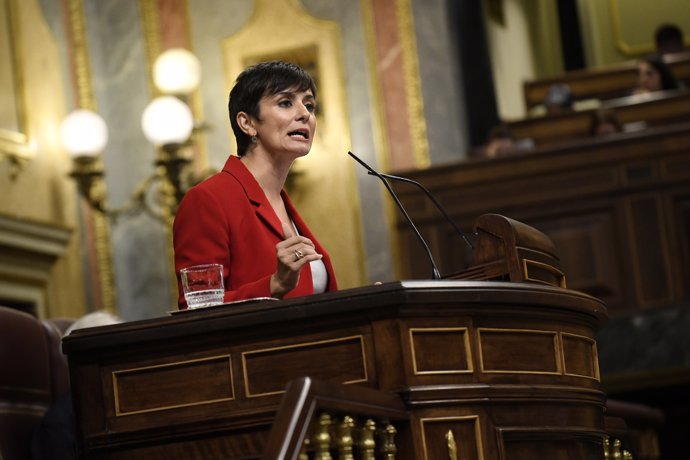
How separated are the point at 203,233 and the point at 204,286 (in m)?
0.27

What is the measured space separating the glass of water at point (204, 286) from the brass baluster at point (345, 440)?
0.50 metres

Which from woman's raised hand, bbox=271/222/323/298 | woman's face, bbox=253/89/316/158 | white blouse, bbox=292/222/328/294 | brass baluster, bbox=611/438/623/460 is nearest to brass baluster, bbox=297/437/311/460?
woman's raised hand, bbox=271/222/323/298

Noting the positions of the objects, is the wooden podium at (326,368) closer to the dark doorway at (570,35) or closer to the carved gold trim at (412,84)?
the carved gold trim at (412,84)

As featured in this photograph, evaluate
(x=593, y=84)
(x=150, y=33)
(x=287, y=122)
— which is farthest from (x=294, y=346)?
(x=593, y=84)

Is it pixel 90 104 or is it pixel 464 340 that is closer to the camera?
pixel 464 340

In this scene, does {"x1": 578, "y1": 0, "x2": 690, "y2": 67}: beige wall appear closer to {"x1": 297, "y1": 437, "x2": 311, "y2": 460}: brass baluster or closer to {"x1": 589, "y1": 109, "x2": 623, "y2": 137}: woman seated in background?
{"x1": 589, "y1": 109, "x2": 623, "y2": 137}: woman seated in background

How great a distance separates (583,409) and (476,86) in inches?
249

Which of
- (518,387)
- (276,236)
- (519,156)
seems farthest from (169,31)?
(518,387)

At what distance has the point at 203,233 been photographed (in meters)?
3.32

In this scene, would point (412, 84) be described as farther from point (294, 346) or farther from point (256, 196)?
point (294, 346)

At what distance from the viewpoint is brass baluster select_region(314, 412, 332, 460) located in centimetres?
266

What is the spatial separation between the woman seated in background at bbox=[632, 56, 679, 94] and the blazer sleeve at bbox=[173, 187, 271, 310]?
6.47 metres

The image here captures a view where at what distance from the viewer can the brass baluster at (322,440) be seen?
2.66 m

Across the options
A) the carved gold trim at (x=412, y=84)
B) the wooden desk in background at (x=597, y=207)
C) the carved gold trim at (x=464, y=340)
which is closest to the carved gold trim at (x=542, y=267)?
the carved gold trim at (x=464, y=340)
